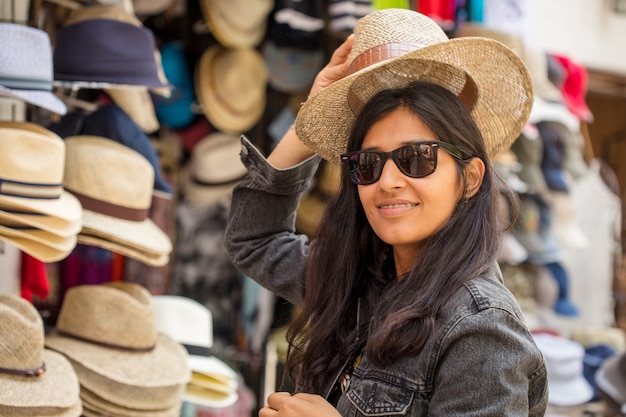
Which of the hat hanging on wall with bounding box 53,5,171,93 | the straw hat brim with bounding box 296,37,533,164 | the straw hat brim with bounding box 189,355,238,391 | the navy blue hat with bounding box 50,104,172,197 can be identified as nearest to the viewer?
the straw hat brim with bounding box 296,37,533,164

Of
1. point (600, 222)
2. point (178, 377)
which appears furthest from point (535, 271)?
point (178, 377)

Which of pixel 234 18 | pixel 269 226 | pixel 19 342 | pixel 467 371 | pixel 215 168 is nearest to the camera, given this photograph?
pixel 467 371

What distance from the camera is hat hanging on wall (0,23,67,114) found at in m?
2.73

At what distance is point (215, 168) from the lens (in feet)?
16.9

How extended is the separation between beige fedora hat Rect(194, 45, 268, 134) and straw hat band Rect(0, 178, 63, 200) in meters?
2.19

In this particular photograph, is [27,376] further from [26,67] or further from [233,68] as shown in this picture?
[233,68]

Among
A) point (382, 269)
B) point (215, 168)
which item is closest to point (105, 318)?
point (382, 269)

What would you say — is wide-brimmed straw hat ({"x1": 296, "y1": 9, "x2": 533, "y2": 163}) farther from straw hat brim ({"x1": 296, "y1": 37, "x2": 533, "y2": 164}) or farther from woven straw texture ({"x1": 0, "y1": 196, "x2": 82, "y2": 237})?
woven straw texture ({"x1": 0, "y1": 196, "x2": 82, "y2": 237})

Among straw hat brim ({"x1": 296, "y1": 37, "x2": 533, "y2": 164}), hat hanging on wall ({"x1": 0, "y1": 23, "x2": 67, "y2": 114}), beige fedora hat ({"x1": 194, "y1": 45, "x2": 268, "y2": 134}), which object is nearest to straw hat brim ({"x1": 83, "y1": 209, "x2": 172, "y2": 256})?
hat hanging on wall ({"x1": 0, "y1": 23, "x2": 67, "y2": 114})

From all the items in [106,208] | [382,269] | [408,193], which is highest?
[408,193]

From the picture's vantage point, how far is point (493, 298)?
178 centimetres

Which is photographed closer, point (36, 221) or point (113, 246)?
point (36, 221)

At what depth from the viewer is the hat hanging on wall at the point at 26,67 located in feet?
8.96

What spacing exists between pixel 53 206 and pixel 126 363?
25.2 inches
